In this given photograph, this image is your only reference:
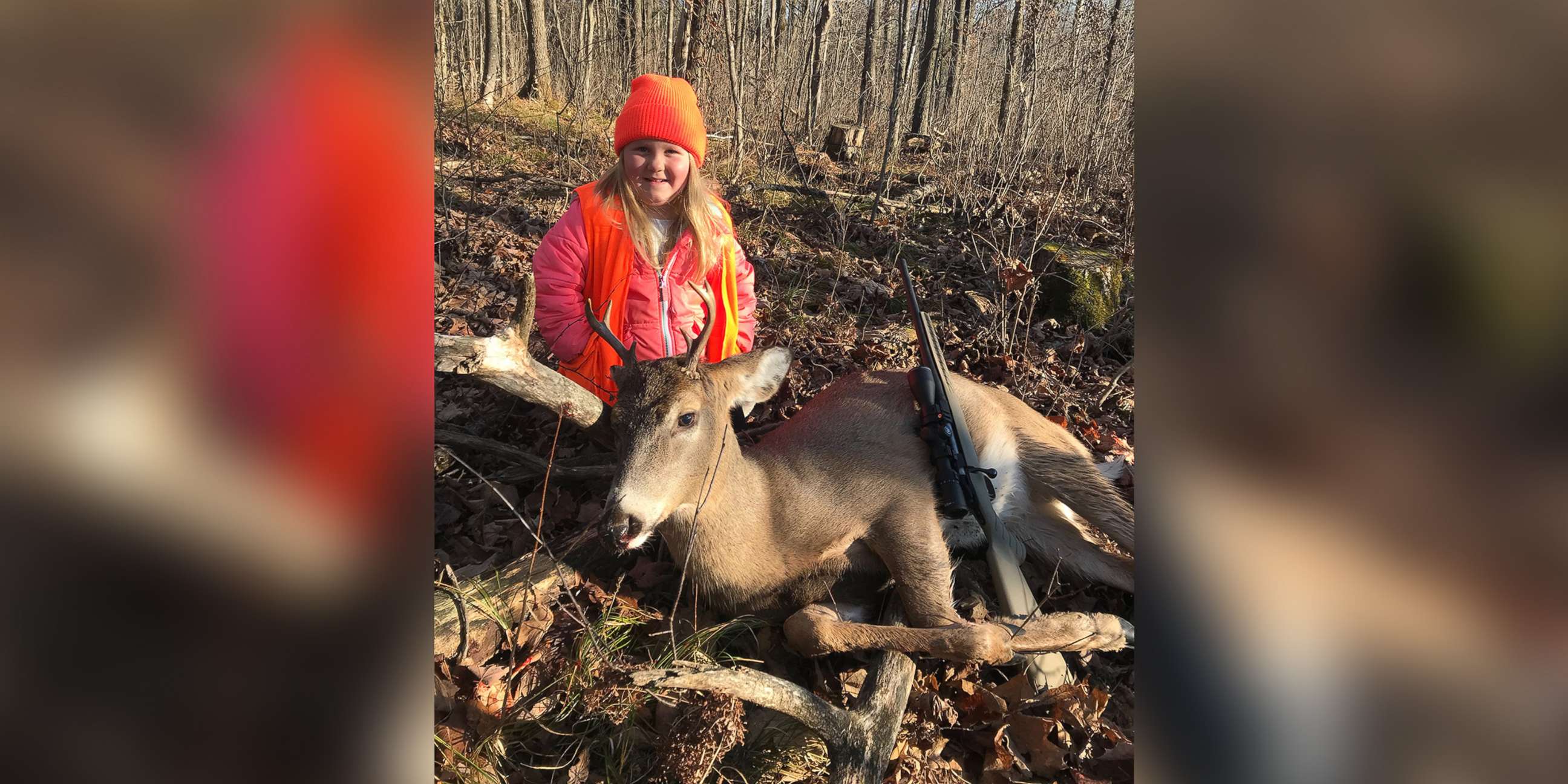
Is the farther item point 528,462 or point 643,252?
point 643,252

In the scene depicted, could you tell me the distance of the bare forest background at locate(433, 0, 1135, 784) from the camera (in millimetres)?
2838

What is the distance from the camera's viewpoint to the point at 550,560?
136 inches

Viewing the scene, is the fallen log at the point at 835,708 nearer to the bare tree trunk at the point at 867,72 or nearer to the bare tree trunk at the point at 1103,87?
the bare tree trunk at the point at 1103,87

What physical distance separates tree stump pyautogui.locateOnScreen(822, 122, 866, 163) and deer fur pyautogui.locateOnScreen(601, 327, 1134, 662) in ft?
28.5

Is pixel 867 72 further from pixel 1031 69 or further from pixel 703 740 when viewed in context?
pixel 703 740

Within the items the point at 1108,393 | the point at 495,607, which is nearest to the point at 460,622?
the point at 495,607

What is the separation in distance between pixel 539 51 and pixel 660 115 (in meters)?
11.6

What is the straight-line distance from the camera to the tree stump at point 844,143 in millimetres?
12477

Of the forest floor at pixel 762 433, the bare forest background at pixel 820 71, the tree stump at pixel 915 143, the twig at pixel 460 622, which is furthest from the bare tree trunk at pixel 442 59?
the twig at pixel 460 622

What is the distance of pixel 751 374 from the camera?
11.5 ft

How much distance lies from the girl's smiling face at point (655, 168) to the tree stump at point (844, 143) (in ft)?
27.5

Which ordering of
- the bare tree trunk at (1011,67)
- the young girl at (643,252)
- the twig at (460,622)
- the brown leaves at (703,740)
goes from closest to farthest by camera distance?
the brown leaves at (703,740), the twig at (460,622), the young girl at (643,252), the bare tree trunk at (1011,67)
